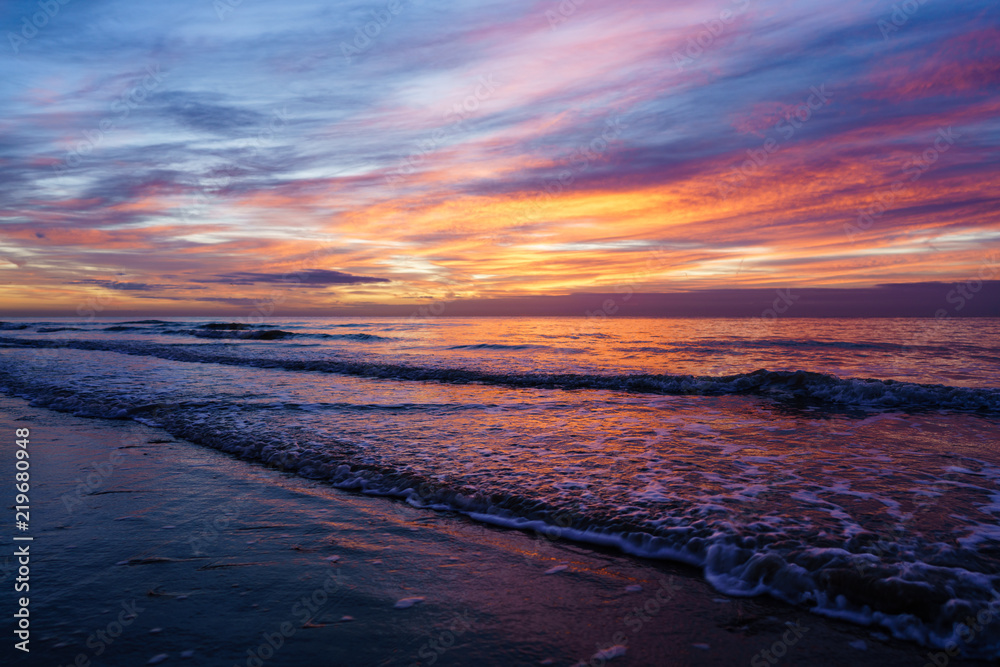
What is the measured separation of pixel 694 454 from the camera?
25.8 feet

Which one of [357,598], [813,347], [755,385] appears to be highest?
[813,347]

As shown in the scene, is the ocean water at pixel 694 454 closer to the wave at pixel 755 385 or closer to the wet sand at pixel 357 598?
the wave at pixel 755 385

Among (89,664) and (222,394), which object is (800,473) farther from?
(222,394)

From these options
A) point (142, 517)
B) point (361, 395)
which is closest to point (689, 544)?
point (142, 517)

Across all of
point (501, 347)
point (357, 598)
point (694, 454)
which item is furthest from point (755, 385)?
point (501, 347)

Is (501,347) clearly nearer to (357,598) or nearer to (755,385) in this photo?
(755,385)

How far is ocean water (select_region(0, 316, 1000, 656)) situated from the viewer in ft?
13.9

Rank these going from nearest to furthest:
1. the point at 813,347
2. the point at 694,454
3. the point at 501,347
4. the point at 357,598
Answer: the point at 357,598, the point at 694,454, the point at 813,347, the point at 501,347

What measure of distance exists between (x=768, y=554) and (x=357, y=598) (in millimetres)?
3492

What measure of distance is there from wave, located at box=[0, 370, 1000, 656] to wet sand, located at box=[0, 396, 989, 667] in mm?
212

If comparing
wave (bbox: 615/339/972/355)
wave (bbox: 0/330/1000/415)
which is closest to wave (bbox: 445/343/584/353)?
wave (bbox: 615/339/972/355)

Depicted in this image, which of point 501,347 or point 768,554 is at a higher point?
point 501,347

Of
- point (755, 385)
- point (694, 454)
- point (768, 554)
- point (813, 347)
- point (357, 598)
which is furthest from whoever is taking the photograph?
point (813, 347)

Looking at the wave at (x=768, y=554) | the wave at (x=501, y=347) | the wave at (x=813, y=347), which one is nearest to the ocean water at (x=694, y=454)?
the wave at (x=768, y=554)
